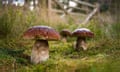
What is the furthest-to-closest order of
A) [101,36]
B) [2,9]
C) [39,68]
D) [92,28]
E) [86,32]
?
[92,28]
[101,36]
[2,9]
[86,32]
[39,68]

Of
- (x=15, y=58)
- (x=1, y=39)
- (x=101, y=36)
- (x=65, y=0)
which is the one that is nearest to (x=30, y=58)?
(x=15, y=58)

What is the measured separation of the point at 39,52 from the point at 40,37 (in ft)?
1.19

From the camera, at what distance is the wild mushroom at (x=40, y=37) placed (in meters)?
5.59

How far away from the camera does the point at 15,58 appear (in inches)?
230

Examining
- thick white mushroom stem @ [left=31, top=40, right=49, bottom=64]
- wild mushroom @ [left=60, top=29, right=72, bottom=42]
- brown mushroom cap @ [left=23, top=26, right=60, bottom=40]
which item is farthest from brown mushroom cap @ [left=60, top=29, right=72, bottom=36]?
brown mushroom cap @ [left=23, top=26, right=60, bottom=40]

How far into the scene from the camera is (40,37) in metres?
5.58

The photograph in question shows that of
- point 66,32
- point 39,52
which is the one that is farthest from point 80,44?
point 39,52

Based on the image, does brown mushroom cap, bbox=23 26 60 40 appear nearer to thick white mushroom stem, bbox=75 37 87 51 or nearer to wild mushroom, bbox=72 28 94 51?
wild mushroom, bbox=72 28 94 51

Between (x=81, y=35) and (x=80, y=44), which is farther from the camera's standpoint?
(x=80, y=44)

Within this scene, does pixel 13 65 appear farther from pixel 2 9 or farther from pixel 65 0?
pixel 65 0

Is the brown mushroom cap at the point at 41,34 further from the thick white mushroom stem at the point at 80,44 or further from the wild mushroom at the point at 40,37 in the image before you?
the thick white mushroom stem at the point at 80,44

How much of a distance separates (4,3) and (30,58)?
2712 millimetres

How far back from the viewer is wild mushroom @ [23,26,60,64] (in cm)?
559

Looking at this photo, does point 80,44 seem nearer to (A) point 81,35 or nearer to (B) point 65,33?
(A) point 81,35
